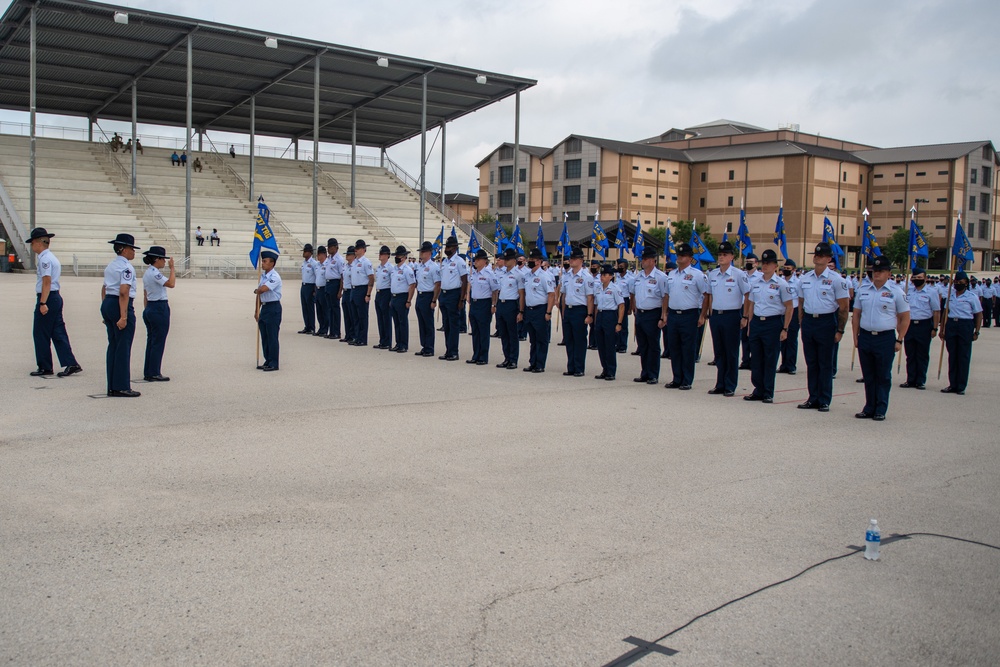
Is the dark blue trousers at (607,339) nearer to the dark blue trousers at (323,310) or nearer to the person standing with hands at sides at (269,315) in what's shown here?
the person standing with hands at sides at (269,315)

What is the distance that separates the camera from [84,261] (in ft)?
112

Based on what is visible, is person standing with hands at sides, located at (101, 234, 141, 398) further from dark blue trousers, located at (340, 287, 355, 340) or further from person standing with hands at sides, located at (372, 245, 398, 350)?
dark blue trousers, located at (340, 287, 355, 340)

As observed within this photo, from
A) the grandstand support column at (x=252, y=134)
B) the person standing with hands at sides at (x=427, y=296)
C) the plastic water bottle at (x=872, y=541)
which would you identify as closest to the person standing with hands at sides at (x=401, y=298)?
the person standing with hands at sides at (x=427, y=296)

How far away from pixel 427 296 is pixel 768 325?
6.65 metres

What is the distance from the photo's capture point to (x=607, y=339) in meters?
12.7

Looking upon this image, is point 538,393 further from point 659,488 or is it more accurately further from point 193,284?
point 193,284

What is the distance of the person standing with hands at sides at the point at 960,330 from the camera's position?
1225 centimetres

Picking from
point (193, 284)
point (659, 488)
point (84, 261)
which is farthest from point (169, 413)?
point (84, 261)

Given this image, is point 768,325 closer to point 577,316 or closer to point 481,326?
point 577,316

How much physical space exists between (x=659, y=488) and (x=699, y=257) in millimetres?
8828

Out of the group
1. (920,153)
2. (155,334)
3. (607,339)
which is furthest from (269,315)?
(920,153)

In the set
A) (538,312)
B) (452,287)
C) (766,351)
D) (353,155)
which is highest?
(353,155)

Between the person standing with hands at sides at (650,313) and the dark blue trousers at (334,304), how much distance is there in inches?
289

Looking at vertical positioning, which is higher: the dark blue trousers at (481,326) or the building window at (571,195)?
the building window at (571,195)
